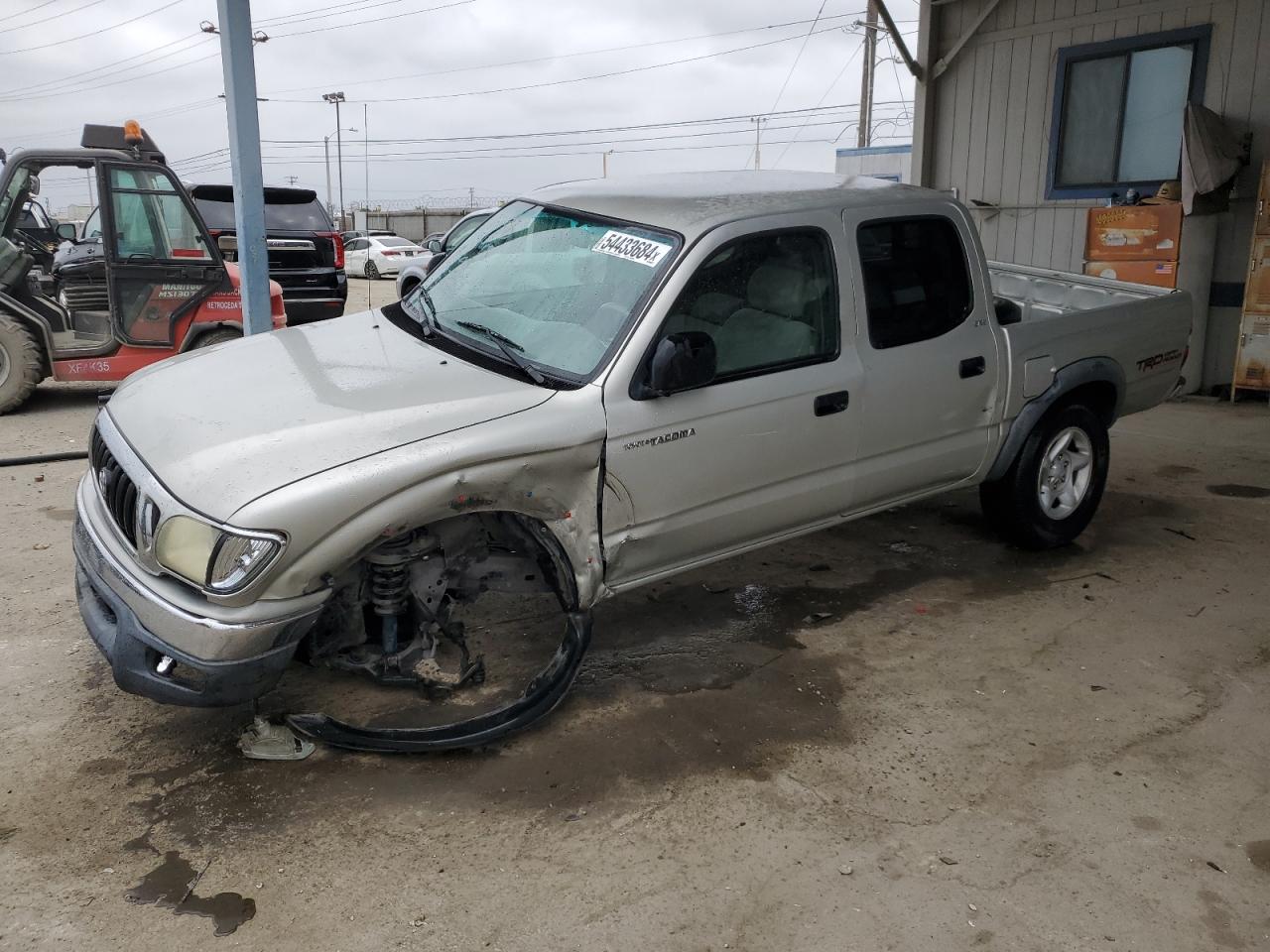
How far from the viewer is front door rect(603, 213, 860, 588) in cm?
358

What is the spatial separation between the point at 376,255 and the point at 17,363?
815 inches

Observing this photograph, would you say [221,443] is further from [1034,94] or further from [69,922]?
[1034,94]

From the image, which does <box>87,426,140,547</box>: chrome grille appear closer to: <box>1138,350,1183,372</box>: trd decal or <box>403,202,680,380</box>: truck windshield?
<box>403,202,680,380</box>: truck windshield

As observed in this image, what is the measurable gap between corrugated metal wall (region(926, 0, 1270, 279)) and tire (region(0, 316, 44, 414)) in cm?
939

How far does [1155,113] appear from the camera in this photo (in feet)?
31.9

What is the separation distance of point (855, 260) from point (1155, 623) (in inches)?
86.1

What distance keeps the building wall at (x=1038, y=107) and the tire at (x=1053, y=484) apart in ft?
17.4

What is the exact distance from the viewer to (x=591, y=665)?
13.6ft

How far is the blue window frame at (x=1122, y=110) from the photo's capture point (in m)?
9.45

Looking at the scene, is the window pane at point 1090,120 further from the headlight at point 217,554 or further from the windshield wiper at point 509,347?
the headlight at point 217,554

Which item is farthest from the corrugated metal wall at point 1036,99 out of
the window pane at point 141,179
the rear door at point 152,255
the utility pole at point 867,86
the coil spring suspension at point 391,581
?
the utility pole at point 867,86

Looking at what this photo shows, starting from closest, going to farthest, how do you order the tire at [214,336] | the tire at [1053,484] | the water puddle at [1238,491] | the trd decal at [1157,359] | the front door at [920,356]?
the front door at [920,356]
the tire at [1053,484]
the trd decal at [1157,359]
the water puddle at [1238,491]
the tire at [214,336]

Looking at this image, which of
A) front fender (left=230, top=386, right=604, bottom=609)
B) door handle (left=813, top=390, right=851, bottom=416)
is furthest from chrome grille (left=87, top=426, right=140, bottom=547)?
door handle (left=813, top=390, right=851, bottom=416)

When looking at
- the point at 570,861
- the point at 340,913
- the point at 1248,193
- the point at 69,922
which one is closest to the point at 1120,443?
the point at 1248,193
